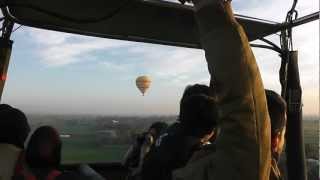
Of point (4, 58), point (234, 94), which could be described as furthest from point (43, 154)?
point (234, 94)

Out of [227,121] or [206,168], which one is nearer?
[227,121]

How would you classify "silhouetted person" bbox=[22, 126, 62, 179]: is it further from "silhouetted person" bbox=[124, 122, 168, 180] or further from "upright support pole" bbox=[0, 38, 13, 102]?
"silhouetted person" bbox=[124, 122, 168, 180]

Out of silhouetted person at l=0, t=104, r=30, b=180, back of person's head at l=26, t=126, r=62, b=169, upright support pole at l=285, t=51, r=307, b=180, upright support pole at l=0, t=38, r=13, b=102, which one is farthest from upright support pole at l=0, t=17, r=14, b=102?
upright support pole at l=285, t=51, r=307, b=180

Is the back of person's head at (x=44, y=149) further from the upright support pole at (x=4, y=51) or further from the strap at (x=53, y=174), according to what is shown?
the upright support pole at (x=4, y=51)

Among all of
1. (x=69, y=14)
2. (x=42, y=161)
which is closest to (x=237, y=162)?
(x=42, y=161)

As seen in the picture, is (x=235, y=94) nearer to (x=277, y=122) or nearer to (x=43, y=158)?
(x=277, y=122)

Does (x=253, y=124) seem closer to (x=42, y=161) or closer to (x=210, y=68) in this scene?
(x=210, y=68)
